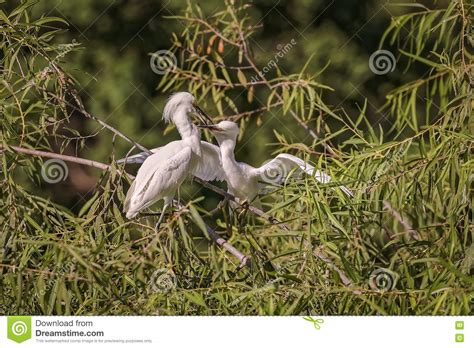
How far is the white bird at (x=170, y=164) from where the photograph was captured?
1704 mm

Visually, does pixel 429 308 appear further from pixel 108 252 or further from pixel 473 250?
pixel 108 252

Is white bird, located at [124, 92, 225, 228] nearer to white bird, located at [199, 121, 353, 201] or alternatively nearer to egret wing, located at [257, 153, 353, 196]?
white bird, located at [199, 121, 353, 201]

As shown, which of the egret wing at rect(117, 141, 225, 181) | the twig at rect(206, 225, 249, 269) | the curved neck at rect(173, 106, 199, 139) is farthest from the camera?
the egret wing at rect(117, 141, 225, 181)

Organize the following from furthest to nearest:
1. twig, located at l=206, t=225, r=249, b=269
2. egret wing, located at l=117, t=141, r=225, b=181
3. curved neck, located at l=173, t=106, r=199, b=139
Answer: egret wing, located at l=117, t=141, r=225, b=181
curved neck, located at l=173, t=106, r=199, b=139
twig, located at l=206, t=225, r=249, b=269

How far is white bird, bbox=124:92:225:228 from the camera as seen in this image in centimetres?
170

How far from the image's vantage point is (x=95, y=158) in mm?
3057

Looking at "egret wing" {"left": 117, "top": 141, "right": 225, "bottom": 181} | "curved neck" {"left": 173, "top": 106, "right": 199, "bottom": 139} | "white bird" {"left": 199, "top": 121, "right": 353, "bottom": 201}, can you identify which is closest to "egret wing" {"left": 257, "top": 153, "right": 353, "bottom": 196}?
"white bird" {"left": 199, "top": 121, "right": 353, "bottom": 201}

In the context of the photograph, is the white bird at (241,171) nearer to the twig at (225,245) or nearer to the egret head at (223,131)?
the egret head at (223,131)

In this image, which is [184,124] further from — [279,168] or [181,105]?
[279,168]

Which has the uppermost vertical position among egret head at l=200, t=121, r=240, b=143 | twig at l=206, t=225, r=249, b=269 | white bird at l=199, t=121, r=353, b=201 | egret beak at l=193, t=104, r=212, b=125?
egret beak at l=193, t=104, r=212, b=125

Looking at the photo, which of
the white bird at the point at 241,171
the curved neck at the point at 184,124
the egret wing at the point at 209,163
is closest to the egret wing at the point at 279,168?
the white bird at the point at 241,171
